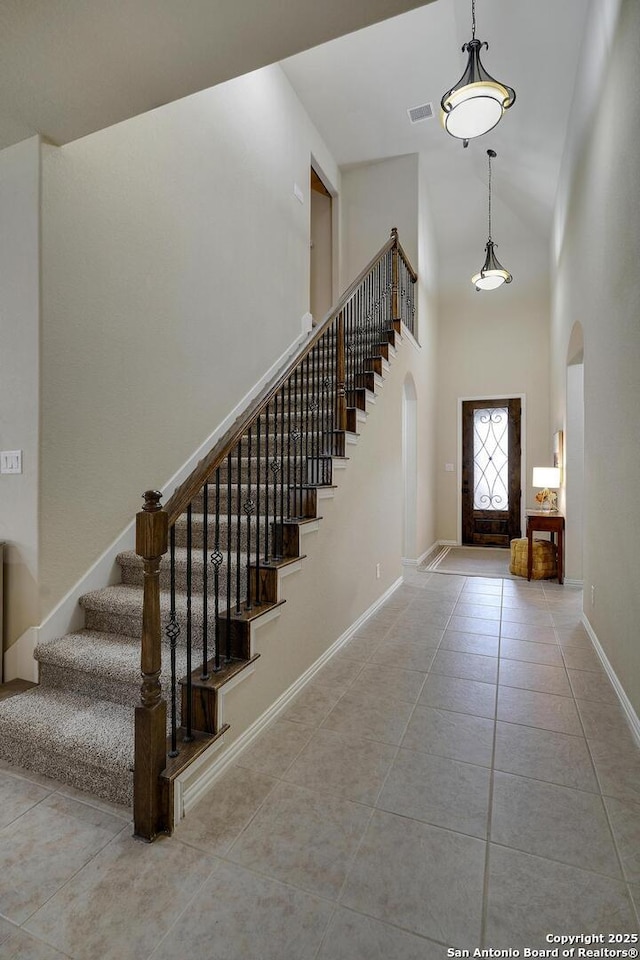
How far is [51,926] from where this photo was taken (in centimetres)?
138

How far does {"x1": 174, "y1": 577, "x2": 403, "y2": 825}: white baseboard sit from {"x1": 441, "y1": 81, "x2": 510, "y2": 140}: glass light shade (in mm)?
4082

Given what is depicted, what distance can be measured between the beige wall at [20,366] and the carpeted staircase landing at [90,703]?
1.00 feet

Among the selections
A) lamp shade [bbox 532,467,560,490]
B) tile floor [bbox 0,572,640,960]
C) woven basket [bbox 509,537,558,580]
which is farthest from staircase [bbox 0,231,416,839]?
lamp shade [bbox 532,467,560,490]

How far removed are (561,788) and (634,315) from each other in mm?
2284

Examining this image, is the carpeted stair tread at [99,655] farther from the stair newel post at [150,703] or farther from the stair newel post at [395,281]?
the stair newel post at [395,281]

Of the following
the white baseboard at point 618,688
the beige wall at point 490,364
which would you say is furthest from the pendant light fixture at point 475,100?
the beige wall at point 490,364

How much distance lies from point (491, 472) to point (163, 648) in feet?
22.0

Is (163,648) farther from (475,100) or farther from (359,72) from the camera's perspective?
(359,72)

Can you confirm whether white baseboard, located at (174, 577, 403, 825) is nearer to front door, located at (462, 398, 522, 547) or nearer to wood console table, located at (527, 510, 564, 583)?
wood console table, located at (527, 510, 564, 583)

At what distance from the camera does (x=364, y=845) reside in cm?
169

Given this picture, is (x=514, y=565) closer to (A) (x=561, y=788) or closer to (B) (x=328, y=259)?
(A) (x=561, y=788)

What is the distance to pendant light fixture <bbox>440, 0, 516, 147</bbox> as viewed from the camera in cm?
345

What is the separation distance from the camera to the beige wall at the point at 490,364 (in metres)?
7.62

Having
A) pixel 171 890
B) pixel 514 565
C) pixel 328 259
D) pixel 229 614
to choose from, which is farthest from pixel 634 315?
pixel 328 259
